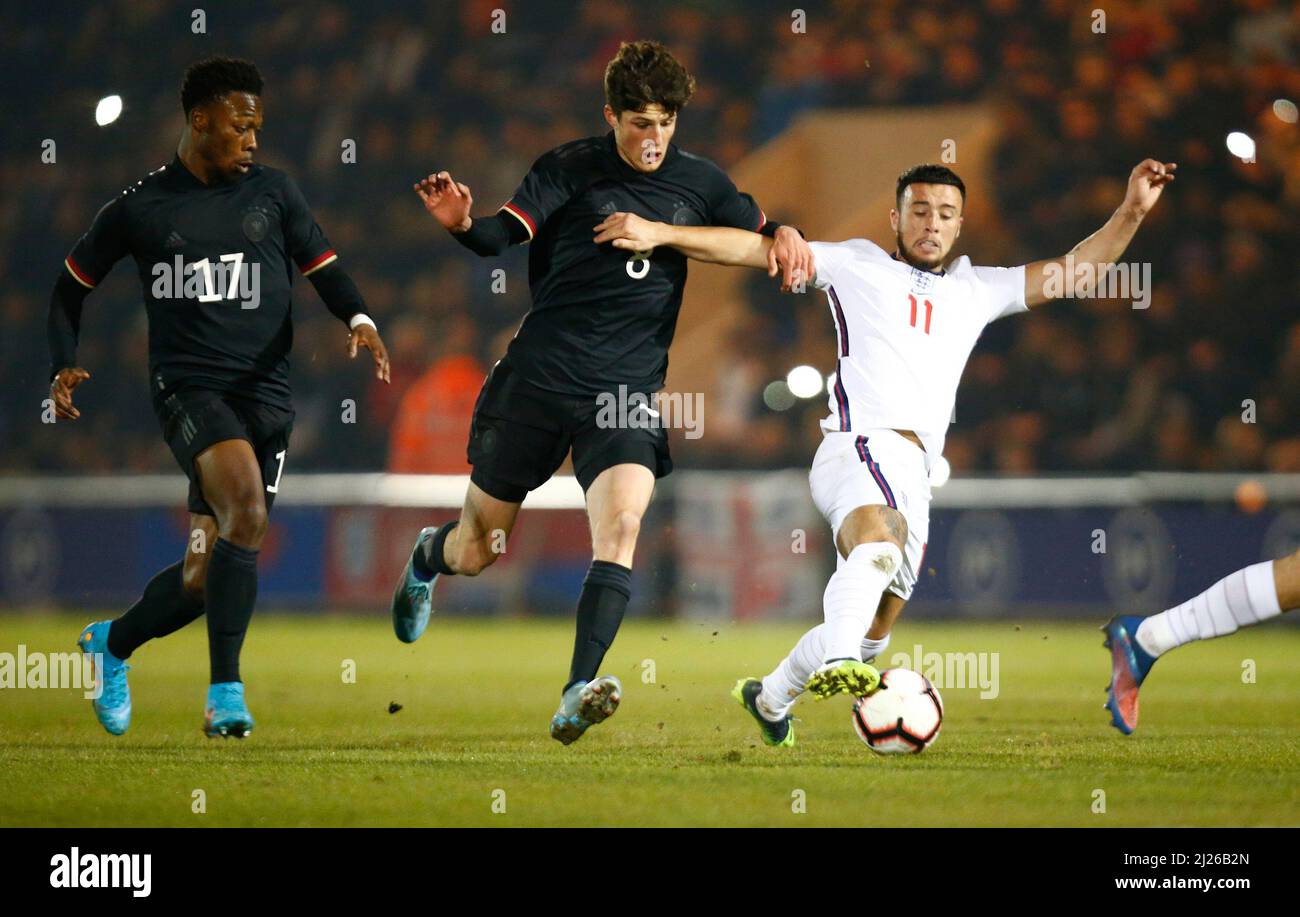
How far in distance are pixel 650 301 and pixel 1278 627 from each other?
716cm

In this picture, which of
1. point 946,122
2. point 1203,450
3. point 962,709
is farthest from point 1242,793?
point 946,122

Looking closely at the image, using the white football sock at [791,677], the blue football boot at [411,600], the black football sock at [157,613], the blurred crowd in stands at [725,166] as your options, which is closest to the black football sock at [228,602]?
the black football sock at [157,613]

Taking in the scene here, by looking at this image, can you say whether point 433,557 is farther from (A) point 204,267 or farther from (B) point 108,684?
(A) point 204,267

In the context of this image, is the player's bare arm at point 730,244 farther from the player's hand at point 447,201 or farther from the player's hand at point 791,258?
the player's hand at point 447,201

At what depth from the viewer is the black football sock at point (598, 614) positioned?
557 centimetres

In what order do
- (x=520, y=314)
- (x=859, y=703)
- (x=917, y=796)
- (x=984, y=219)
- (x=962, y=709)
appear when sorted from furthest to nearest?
(x=520, y=314), (x=984, y=219), (x=962, y=709), (x=859, y=703), (x=917, y=796)

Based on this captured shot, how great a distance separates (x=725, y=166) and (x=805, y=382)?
3408mm

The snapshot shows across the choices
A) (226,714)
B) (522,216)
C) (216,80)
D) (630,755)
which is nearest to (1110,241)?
(522,216)

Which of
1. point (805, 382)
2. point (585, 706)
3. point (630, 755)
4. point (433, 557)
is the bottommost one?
point (630, 755)

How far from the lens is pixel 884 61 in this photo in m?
15.0

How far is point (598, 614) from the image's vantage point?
5668 millimetres

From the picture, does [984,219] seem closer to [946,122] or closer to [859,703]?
[946,122]

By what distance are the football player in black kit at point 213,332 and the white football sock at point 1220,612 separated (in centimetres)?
279

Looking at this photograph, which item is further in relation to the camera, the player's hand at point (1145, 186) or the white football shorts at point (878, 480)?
the player's hand at point (1145, 186)
